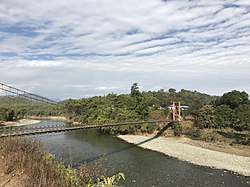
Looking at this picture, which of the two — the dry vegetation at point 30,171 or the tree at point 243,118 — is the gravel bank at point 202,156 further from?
the dry vegetation at point 30,171

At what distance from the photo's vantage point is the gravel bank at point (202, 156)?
1759 centimetres

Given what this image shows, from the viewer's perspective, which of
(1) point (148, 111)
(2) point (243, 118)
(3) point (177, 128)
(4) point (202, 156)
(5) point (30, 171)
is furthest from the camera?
(1) point (148, 111)

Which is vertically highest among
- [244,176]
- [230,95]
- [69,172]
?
[230,95]

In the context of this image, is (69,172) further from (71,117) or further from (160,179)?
(71,117)

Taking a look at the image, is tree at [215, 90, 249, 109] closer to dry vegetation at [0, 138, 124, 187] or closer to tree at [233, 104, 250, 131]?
tree at [233, 104, 250, 131]

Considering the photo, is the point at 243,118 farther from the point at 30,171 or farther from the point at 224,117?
the point at 30,171

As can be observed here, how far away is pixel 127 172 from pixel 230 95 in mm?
23344

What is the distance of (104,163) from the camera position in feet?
57.5

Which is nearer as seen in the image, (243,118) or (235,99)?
(243,118)

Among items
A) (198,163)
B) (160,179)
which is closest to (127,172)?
(160,179)

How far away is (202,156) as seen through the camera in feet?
68.2

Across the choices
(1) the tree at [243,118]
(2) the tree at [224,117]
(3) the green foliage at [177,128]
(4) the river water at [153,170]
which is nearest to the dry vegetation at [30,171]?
(4) the river water at [153,170]

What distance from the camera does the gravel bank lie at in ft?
57.7

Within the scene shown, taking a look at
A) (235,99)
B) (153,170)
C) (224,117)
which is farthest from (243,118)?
(153,170)
